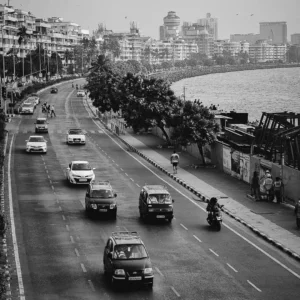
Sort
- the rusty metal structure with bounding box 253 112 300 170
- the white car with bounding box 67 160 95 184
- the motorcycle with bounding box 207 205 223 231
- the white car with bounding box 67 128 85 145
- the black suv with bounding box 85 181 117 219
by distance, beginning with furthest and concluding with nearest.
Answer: the white car with bounding box 67 128 85 145, the white car with bounding box 67 160 95 184, the rusty metal structure with bounding box 253 112 300 170, the black suv with bounding box 85 181 117 219, the motorcycle with bounding box 207 205 223 231

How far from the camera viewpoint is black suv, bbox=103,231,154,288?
26.6 m

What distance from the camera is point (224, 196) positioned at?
46.1 meters

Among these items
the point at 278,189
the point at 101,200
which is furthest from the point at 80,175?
the point at 278,189

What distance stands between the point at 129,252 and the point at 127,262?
50 cm

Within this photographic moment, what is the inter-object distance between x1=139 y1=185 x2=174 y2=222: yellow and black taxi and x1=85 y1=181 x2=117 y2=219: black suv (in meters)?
1.46

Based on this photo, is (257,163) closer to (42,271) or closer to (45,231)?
(45,231)

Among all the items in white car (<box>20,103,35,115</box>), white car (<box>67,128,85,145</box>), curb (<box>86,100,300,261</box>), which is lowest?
curb (<box>86,100,300,261</box>)

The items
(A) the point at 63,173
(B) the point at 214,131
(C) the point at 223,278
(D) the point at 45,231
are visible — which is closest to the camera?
(C) the point at 223,278

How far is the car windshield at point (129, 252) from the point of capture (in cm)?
2714

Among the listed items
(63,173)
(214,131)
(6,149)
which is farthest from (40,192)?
(6,149)

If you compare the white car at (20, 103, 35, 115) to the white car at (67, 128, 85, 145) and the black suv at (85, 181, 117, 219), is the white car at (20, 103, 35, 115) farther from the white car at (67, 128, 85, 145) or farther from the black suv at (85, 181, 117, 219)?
the black suv at (85, 181, 117, 219)

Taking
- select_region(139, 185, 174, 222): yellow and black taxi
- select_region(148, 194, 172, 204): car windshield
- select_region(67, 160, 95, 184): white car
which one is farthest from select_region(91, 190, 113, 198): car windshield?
select_region(67, 160, 95, 184): white car

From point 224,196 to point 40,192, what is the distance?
10.5 meters

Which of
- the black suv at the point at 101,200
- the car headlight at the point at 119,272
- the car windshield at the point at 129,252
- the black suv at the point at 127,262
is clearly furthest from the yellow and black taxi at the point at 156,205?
the car headlight at the point at 119,272
